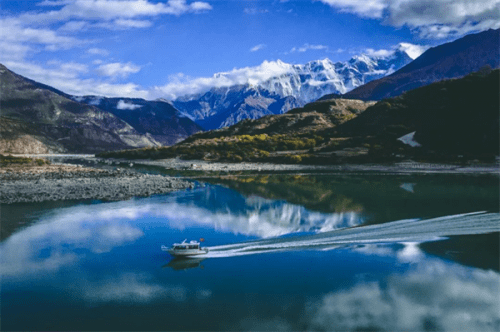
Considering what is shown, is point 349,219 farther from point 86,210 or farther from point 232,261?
point 86,210

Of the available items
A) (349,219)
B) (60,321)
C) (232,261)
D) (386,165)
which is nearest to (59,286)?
(60,321)

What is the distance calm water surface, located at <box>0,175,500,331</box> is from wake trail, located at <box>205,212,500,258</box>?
188 millimetres

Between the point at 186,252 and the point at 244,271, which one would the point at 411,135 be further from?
the point at 186,252

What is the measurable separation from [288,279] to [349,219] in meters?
20.1

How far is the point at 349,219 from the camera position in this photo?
43656 mm

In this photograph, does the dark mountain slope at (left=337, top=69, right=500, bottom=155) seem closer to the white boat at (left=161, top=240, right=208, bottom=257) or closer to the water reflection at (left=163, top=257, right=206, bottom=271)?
the white boat at (left=161, top=240, right=208, bottom=257)

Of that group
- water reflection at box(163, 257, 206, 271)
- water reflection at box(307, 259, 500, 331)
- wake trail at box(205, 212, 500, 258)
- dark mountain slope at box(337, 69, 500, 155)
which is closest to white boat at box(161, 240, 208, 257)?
water reflection at box(163, 257, 206, 271)

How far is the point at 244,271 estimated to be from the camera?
27.0 metres

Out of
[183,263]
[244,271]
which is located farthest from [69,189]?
[244,271]

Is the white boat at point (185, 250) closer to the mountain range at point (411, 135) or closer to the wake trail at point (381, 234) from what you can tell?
the wake trail at point (381, 234)

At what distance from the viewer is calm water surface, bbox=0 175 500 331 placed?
20641 mm

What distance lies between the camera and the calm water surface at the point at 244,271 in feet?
67.7

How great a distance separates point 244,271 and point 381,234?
53.1 ft

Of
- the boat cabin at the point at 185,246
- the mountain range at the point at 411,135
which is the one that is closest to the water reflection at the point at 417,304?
the boat cabin at the point at 185,246
